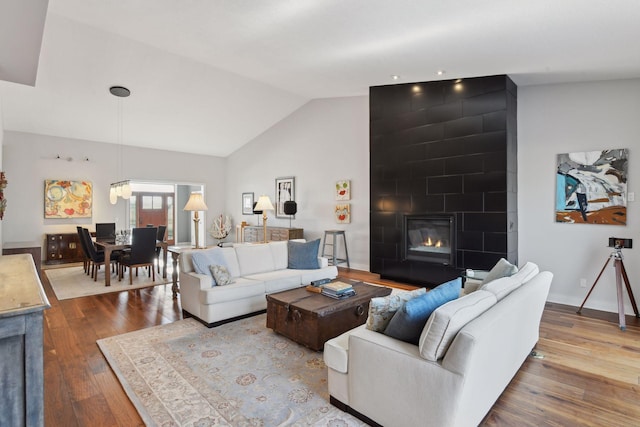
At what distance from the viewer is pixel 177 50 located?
4.64 metres

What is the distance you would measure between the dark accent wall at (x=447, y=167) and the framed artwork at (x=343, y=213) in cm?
96

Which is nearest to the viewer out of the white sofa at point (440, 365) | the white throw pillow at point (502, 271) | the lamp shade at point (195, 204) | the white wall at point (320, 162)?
the white sofa at point (440, 365)

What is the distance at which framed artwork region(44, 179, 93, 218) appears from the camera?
7184 mm

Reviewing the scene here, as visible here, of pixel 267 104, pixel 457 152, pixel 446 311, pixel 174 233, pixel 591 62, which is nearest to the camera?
pixel 446 311

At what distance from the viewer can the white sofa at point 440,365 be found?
1.63 metres

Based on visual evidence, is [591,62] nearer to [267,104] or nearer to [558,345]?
[558,345]

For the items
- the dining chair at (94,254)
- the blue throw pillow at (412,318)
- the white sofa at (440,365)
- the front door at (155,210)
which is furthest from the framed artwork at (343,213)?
the front door at (155,210)

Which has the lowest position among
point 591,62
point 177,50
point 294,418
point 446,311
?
point 294,418

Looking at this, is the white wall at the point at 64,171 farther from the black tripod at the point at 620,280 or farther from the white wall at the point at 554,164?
the black tripod at the point at 620,280

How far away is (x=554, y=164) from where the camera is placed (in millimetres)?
4352

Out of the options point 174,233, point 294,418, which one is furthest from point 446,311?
point 174,233

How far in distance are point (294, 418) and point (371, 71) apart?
4.27 m

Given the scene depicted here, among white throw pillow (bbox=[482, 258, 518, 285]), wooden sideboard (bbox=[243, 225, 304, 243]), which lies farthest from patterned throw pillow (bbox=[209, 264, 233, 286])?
wooden sideboard (bbox=[243, 225, 304, 243])

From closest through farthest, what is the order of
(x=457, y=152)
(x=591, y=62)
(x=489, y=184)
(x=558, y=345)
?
(x=558, y=345) → (x=591, y=62) → (x=489, y=184) → (x=457, y=152)
